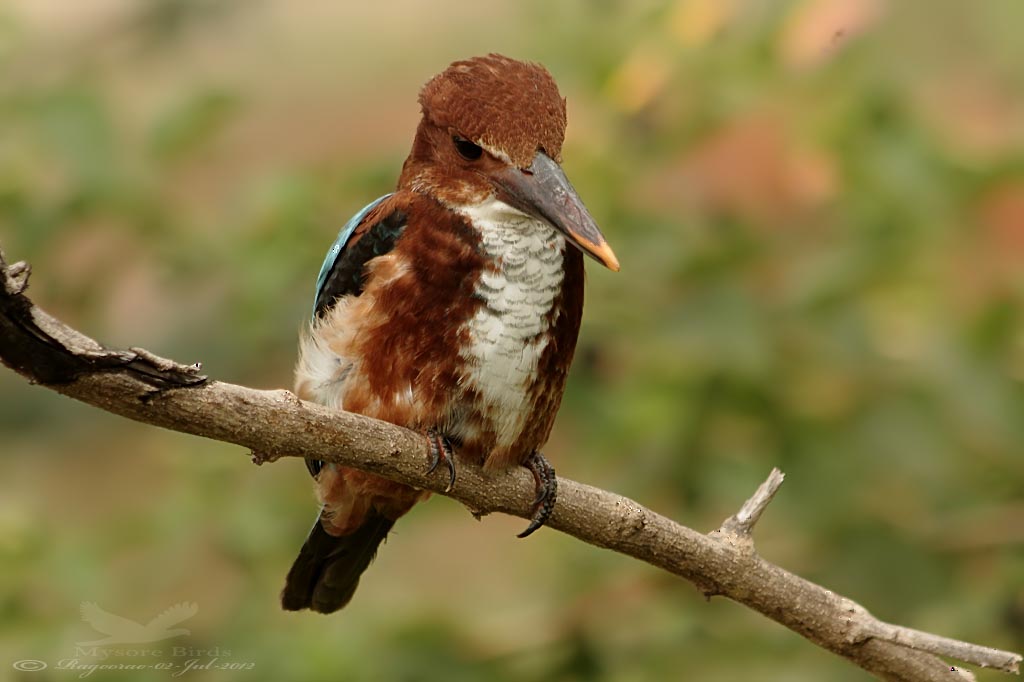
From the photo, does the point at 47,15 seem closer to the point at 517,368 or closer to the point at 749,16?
the point at 749,16

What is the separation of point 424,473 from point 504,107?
73cm

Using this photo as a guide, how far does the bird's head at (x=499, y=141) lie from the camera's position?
8.52ft

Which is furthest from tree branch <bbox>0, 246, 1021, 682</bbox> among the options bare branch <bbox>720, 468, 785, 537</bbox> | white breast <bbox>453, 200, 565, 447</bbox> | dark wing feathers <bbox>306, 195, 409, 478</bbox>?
dark wing feathers <bbox>306, 195, 409, 478</bbox>

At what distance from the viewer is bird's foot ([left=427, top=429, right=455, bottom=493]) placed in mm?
2527

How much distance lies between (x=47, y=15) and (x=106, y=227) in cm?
312

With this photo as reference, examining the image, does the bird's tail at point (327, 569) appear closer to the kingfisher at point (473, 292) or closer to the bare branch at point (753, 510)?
the kingfisher at point (473, 292)

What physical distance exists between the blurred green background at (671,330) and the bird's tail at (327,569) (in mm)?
333

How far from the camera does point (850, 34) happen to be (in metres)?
3.82

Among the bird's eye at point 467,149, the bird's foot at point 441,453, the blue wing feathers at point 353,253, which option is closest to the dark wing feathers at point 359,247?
the blue wing feathers at point 353,253

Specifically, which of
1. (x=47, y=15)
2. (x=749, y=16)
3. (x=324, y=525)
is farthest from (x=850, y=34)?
(x=47, y=15)

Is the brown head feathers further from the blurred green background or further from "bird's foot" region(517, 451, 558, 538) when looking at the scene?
the blurred green background

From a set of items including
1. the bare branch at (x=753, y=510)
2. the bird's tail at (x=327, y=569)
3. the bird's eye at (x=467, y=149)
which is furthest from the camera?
the bird's tail at (x=327, y=569)

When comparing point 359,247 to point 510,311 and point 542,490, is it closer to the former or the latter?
point 510,311

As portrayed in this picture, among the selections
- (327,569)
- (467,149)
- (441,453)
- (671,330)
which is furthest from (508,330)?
(671,330)
